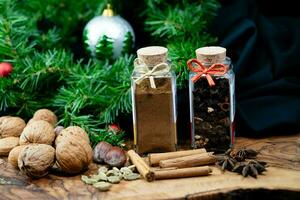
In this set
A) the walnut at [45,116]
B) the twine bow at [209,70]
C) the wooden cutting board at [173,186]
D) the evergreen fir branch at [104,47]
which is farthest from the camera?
the evergreen fir branch at [104,47]

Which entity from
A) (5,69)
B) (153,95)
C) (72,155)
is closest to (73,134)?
(72,155)

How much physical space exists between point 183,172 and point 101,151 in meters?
0.16

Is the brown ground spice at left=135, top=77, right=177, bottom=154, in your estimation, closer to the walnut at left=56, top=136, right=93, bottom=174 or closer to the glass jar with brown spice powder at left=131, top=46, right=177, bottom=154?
the glass jar with brown spice powder at left=131, top=46, right=177, bottom=154

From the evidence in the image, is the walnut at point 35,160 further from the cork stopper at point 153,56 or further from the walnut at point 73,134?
the cork stopper at point 153,56

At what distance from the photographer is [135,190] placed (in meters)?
1.02

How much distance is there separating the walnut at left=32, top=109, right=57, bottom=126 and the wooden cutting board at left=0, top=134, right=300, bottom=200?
13cm

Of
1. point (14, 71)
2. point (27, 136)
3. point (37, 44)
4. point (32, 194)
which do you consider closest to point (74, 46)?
point (37, 44)

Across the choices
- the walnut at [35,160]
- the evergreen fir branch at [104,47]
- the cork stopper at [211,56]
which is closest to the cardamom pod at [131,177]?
the walnut at [35,160]

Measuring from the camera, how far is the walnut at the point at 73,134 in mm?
1094

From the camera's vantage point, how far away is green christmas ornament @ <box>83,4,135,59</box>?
1.32m

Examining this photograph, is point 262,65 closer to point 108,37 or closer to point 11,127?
point 108,37

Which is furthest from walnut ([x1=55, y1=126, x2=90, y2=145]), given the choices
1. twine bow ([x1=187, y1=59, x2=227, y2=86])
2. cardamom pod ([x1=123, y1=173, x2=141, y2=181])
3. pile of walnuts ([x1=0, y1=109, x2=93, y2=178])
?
twine bow ([x1=187, y1=59, x2=227, y2=86])

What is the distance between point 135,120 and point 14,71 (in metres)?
0.30

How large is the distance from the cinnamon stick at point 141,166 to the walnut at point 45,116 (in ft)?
0.57
